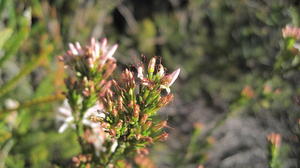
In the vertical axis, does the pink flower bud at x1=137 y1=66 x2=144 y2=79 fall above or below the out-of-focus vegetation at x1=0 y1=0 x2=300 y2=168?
below

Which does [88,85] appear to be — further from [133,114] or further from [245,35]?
[245,35]

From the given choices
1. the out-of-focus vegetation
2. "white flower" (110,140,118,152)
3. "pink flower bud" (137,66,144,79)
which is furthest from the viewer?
the out-of-focus vegetation

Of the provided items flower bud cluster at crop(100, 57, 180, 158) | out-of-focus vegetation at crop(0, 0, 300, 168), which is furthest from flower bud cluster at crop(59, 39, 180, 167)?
out-of-focus vegetation at crop(0, 0, 300, 168)

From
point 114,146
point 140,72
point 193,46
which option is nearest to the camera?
point 140,72

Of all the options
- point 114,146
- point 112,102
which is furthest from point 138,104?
point 114,146

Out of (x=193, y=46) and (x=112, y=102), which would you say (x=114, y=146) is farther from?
(x=193, y=46)

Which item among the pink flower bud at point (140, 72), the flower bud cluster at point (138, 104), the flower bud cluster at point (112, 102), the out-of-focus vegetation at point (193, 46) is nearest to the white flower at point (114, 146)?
the flower bud cluster at point (112, 102)

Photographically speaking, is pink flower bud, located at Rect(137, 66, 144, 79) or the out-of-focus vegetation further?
the out-of-focus vegetation

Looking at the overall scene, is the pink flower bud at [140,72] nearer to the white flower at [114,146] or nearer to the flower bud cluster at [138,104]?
the flower bud cluster at [138,104]

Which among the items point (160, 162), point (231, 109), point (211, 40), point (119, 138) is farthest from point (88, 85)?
point (211, 40)

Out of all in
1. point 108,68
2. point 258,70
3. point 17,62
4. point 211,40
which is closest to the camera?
point 108,68

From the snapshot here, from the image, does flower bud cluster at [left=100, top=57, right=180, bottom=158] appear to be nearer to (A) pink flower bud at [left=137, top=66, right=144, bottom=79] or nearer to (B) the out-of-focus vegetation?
(A) pink flower bud at [left=137, top=66, right=144, bottom=79]
